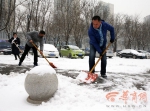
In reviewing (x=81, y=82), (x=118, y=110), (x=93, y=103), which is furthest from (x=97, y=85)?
(x=118, y=110)

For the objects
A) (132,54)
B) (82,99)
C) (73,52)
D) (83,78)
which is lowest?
(132,54)

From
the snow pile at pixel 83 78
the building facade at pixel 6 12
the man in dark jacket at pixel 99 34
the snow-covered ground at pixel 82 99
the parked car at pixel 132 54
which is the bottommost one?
the parked car at pixel 132 54

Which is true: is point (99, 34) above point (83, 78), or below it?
above

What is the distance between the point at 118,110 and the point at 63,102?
916 mm

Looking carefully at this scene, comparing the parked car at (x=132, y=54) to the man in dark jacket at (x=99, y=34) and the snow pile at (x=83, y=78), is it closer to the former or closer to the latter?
the man in dark jacket at (x=99, y=34)

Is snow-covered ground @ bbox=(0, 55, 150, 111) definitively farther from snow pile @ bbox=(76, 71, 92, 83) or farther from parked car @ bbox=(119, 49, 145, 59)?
parked car @ bbox=(119, 49, 145, 59)

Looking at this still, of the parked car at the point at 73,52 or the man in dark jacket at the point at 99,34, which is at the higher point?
the man in dark jacket at the point at 99,34

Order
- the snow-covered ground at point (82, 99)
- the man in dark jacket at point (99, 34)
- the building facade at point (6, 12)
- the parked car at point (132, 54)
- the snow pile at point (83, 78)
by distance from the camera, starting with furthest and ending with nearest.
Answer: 1. the parked car at point (132, 54)
2. the building facade at point (6, 12)
3. the man in dark jacket at point (99, 34)
4. the snow pile at point (83, 78)
5. the snow-covered ground at point (82, 99)

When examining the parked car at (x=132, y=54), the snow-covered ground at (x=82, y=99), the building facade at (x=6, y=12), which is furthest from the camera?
the parked car at (x=132, y=54)

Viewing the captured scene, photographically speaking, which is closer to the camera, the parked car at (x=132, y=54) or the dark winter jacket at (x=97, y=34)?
the dark winter jacket at (x=97, y=34)

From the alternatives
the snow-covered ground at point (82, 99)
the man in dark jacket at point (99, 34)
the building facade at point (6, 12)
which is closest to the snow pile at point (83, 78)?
the snow-covered ground at point (82, 99)

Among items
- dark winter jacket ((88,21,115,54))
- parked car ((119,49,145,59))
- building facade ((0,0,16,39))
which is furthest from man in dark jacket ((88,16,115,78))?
parked car ((119,49,145,59))

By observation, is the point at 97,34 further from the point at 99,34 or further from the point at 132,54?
the point at 132,54

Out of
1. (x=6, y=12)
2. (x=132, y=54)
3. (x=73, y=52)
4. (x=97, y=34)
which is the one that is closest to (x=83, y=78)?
(x=97, y=34)
